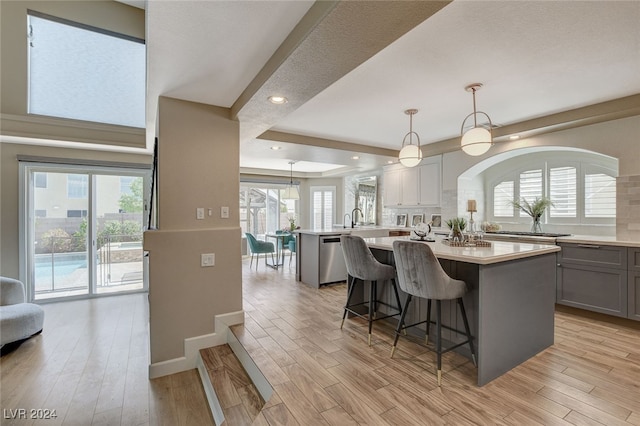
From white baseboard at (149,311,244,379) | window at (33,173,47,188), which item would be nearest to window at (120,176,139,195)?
window at (33,173,47,188)

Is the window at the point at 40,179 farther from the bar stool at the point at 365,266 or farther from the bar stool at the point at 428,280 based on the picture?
the bar stool at the point at 428,280

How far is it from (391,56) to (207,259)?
2464 millimetres

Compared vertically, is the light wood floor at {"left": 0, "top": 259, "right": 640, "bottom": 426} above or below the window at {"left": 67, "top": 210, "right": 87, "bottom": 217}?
below

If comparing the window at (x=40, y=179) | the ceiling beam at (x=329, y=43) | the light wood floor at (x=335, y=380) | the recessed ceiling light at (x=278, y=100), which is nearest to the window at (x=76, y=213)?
the window at (x=40, y=179)

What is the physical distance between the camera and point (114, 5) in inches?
139

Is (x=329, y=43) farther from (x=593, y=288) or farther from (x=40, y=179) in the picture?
(x=40, y=179)

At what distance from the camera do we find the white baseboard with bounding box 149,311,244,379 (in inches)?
100.0

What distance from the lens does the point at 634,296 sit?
9.96 feet

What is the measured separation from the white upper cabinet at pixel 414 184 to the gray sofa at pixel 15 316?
591 cm

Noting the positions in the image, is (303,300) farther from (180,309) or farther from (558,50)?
(558,50)

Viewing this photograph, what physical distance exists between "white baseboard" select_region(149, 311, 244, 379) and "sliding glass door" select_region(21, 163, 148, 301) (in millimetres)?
3132

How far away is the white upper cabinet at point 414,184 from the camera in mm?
5293

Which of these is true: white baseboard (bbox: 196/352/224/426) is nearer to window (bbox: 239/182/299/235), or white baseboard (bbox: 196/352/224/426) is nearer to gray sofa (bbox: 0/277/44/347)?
gray sofa (bbox: 0/277/44/347)

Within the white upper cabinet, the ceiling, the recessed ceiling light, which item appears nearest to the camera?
the ceiling
